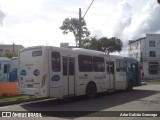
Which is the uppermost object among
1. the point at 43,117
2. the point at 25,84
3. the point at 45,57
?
the point at 45,57

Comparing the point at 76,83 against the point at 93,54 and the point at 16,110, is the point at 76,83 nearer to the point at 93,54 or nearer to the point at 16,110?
the point at 93,54

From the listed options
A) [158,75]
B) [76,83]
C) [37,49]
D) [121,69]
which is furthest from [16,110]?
[158,75]

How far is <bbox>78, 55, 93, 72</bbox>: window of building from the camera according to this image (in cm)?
1886

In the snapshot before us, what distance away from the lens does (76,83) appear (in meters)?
18.3

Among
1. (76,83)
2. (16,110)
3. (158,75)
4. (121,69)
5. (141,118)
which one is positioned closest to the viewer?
(141,118)

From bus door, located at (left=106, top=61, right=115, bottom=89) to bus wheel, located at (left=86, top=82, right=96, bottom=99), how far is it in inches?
85.2

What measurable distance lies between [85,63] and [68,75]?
2.14 m

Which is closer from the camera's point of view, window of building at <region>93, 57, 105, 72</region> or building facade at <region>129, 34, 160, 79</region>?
window of building at <region>93, 57, 105, 72</region>

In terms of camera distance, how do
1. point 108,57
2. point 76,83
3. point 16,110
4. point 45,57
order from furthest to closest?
point 108,57 → point 76,83 → point 45,57 → point 16,110

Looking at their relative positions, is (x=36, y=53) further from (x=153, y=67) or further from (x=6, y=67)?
(x=153, y=67)

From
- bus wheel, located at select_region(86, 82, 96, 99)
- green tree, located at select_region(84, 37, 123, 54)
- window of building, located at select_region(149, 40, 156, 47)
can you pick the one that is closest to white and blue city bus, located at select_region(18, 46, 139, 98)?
bus wheel, located at select_region(86, 82, 96, 99)

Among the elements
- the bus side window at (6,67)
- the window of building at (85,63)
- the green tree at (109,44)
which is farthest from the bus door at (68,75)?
the green tree at (109,44)

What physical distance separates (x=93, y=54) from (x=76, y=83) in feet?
9.66

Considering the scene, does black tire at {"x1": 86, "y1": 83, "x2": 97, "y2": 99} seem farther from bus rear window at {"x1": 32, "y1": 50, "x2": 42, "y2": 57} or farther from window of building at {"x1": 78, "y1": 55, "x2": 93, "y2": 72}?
bus rear window at {"x1": 32, "y1": 50, "x2": 42, "y2": 57}
